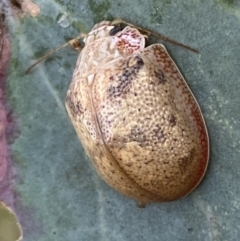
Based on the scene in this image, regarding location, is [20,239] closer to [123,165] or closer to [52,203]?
[52,203]

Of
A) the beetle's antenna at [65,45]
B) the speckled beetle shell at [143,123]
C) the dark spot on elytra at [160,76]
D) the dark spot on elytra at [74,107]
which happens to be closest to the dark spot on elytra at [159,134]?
the speckled beetle shell at [143,123]

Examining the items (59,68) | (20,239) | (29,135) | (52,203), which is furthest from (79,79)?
(20,239)

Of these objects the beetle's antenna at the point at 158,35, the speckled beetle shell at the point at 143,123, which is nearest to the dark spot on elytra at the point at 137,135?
the speckled beetle shell at the point at 143,123

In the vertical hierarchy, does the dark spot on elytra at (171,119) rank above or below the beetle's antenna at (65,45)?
below

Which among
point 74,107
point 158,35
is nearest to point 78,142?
point 74,107

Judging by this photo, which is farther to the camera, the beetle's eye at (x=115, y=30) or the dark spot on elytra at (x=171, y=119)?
the beetle's eye at (x=115, y=30)

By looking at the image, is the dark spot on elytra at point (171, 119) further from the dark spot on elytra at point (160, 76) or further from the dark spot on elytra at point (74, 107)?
the dark spot on elytra at point (74, 107)

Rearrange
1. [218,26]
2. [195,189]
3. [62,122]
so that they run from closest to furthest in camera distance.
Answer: [218,26], [195,189], [62,122]

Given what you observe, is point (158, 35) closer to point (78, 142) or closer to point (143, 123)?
point (143, 123)
